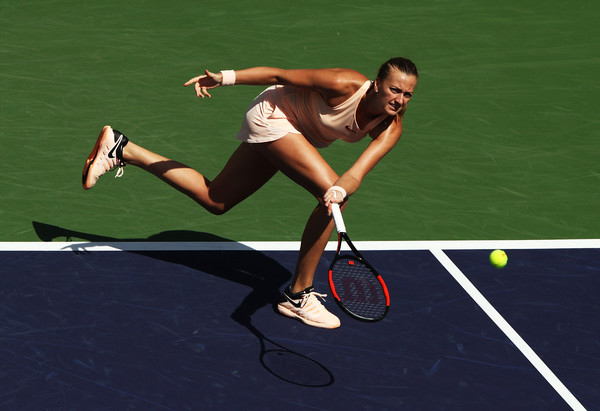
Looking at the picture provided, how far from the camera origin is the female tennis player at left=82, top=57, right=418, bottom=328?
5.69 metres

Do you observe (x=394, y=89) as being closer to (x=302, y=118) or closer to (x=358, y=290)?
(x=302, y=118)

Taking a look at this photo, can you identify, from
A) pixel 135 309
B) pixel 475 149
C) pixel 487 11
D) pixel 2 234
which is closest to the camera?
pixel 135 309

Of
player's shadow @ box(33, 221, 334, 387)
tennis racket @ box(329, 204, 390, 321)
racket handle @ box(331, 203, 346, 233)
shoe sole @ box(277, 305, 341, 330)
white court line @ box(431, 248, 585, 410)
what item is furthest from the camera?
player's shadow @ box(33, 221, 334, 387)

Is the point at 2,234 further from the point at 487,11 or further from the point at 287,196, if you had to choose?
the point at 487,11

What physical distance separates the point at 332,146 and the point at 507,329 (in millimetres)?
3418

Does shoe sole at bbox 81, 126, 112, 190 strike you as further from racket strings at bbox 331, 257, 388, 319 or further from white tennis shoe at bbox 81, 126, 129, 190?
racket strings at bbox 331, 257, 388, 319

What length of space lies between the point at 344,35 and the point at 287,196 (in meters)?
3.69

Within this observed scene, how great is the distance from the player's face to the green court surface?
1965mm

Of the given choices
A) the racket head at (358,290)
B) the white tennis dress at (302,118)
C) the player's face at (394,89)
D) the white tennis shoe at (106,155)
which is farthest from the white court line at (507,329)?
the white tennis shoe at (106,155)

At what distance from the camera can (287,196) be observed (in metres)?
8.21

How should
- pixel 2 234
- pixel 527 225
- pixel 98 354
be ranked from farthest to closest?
pixel 527 225, pixel 2 234, pixel 98 354

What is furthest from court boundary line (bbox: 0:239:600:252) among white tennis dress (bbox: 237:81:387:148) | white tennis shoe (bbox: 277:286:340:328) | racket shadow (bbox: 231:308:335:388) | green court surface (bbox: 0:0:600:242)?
racket shadow (bbox: 231:308:335:388)

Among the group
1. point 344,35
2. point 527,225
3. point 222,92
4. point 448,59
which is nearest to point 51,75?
point 222,92

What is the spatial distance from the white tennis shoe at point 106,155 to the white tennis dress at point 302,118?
1073 mm
